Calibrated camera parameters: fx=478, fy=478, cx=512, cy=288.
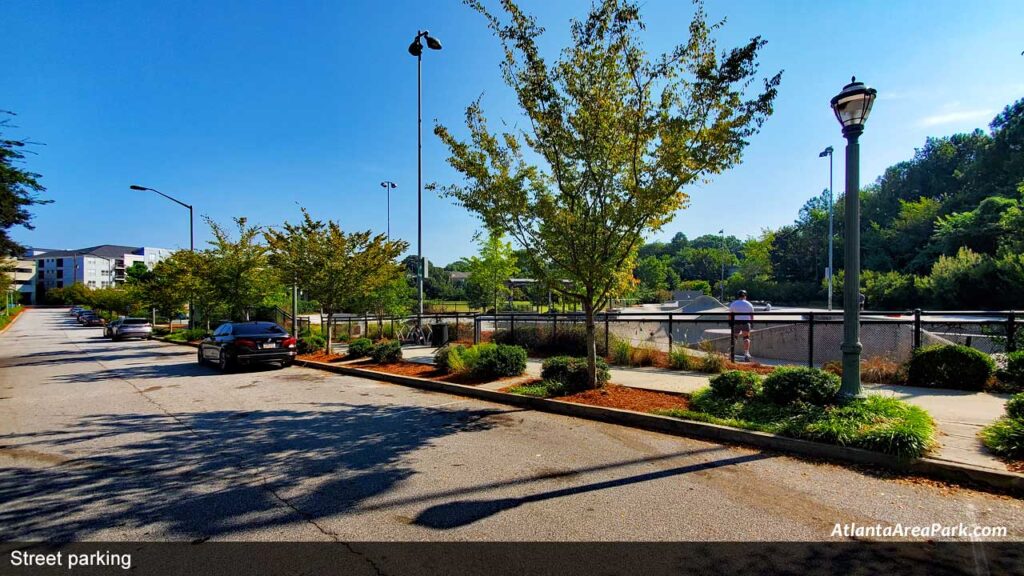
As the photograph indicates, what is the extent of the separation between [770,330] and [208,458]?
15.2m

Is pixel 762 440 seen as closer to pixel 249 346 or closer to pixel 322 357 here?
pixel 249 346

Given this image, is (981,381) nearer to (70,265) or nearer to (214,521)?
(214,521)

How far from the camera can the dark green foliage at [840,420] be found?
497 centimetres

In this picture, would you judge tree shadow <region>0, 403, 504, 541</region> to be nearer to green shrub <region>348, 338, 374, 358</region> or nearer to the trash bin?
green shrub <region>348, 338, 374, 358</region>

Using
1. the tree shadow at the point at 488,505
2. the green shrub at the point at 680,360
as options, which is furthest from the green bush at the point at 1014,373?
the tree shadow at the point at 488,505

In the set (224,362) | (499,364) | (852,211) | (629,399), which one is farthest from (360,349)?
(852,211)

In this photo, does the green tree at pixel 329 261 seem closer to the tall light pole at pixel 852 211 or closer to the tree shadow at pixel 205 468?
the tree shadow at pixel 205 468

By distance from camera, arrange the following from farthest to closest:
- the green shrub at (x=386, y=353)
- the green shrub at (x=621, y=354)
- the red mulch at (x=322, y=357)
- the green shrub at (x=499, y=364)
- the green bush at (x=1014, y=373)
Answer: the red mulch at (x=322, y=357) < the green shrub at (x=386, y=353) < the green shrub at (x=621, y=354) < the green shrub at (x=499, y=364) < the green bush at (x=1014, y=373)

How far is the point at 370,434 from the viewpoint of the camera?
22.1 ft

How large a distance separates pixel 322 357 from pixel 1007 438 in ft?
52.1

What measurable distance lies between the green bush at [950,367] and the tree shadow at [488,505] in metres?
6.25

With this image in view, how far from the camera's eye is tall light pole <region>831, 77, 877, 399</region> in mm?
6215

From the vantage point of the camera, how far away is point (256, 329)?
15.0m

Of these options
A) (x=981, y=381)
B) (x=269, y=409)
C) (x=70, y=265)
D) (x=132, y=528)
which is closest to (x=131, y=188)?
(x=269, y=409)
